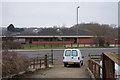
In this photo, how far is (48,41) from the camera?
53.4 m

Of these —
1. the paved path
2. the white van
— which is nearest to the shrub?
the paved path

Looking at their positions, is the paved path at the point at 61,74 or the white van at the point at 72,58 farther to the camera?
the white van at the point at 72,58

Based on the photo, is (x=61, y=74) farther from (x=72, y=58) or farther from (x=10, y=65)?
(x=72, y=58)

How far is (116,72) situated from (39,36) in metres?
48.7

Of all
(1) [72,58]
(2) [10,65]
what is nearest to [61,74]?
(2) [10,65]

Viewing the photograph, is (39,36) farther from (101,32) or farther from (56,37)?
(101,32)

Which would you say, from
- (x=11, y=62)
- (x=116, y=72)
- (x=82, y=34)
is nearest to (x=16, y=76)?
(x=11, y=62)

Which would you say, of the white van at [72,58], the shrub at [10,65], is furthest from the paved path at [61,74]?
the white van at [72,58]

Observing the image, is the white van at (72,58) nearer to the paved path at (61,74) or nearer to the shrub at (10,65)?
the paved path at (61,74)

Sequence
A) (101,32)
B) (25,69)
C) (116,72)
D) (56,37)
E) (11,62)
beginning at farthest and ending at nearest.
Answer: (56,37), (101,32), (25,69), (11,62), (116,72)

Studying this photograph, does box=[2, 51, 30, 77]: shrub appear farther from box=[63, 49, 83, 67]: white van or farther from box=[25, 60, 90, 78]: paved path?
box=[63, 49, 83, 67]: white van

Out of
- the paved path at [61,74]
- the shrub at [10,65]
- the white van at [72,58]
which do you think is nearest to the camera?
the shrub at [10,65]

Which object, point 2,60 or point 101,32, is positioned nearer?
point 2,60

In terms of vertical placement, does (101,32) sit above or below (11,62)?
above
